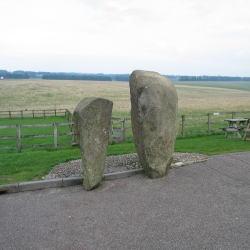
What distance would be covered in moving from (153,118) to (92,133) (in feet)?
5.50

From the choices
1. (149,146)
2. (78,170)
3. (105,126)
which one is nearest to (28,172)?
(78,170)

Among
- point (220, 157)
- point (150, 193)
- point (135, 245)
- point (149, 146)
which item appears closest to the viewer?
point (135, 245)

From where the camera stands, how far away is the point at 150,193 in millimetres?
6082

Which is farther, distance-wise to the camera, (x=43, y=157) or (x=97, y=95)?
(x=97, y=95)

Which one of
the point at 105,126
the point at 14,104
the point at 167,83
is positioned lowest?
the point at 14,104

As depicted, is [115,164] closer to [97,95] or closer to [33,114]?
[33,114]

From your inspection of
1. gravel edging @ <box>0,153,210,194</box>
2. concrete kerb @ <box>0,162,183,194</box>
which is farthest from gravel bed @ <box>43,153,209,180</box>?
concrete kerb @ <box>0,162,183,194</box>

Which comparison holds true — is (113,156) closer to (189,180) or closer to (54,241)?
(189,180)

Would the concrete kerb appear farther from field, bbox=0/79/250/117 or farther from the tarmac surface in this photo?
field, bbox=0/79/250/117

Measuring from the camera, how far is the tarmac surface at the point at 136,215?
418 centimetres

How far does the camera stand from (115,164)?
8.26m

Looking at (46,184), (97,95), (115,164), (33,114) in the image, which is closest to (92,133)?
(46,184)

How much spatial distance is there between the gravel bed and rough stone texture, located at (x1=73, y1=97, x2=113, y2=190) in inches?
45.3

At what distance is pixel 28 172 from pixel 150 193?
374 centimetres
